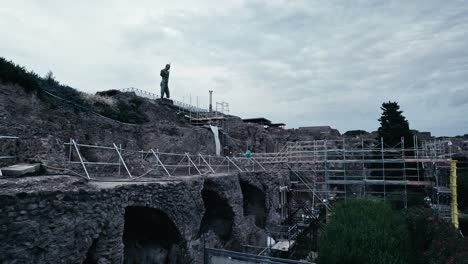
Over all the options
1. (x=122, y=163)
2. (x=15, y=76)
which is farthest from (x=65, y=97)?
(x=122, y=163)

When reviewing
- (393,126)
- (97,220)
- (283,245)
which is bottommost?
(283,245)

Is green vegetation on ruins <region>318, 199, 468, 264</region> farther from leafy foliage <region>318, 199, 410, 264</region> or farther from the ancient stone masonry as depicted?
the ancient stone masonry

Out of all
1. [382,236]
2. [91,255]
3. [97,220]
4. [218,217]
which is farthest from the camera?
[218,217]

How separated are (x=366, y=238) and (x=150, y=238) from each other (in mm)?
6939

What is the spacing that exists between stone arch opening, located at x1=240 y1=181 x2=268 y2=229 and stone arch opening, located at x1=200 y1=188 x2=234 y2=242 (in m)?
3.04

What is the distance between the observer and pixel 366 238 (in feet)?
33.0

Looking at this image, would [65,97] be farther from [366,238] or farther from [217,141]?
[366,238]

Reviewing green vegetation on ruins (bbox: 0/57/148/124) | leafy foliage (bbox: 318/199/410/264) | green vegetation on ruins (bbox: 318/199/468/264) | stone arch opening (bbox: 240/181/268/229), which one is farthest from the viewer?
stone arch opening (bbox: 240/181/268/229)

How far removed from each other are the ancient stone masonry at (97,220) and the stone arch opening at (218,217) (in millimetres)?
1157

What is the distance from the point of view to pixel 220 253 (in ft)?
31.2

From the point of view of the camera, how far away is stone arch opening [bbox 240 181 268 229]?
17.0m

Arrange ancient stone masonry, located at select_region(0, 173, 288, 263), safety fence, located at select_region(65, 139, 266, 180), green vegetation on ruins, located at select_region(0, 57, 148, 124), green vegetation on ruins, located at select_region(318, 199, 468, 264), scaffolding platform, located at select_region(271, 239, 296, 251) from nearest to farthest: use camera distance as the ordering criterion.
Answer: ancient stone masonry, located at select_region(0, 173, 288, 263)
green vegetation on ruins, located at select_region(318, 199, 468, 264)
safety fence, located at select_region(65, 139, 266, 180)
green vegetation on ruins, located at select_region(0, 57, 148, 124)
scaffolding platform, located at select_region(271, 239, 296, 251)

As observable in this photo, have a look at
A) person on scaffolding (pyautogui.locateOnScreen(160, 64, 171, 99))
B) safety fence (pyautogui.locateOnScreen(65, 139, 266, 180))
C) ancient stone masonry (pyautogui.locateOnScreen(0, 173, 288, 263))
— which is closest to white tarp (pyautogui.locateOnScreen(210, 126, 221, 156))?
safety fence (pyautogui.locateOnScreen(65, 139, 266, 180))

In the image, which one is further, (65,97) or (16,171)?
(65,97)
